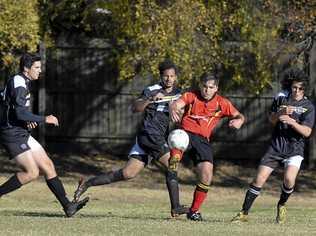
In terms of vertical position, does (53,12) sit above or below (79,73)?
above

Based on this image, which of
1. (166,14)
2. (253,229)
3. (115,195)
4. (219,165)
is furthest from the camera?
(219,165)

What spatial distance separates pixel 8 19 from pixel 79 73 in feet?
16.8

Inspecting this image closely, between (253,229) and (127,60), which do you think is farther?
(127,60)

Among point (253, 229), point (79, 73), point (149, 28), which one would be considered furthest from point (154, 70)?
point (253, 229)

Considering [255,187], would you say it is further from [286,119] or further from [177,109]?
[177,109]

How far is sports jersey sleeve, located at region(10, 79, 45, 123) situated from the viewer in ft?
39.0

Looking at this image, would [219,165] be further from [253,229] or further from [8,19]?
[253,229]

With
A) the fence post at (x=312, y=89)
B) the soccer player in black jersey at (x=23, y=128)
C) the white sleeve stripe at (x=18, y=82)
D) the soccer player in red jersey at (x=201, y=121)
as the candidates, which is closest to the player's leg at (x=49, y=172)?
the soccer player in black jersey at (x=23, y=128)

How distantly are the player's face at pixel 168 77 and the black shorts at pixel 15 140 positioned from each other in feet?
6.07

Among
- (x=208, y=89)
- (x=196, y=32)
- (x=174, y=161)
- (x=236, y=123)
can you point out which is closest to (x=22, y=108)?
(x=174, y=161)

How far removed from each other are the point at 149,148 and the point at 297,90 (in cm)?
201

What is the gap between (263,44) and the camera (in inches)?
813

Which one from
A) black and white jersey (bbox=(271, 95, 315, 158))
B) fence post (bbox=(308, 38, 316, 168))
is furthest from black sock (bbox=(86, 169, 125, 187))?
fence post (bbox=(308, 38, 316, 168))

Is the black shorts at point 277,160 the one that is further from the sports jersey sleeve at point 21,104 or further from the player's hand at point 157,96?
the sports jersey sleeve at point 21,104
